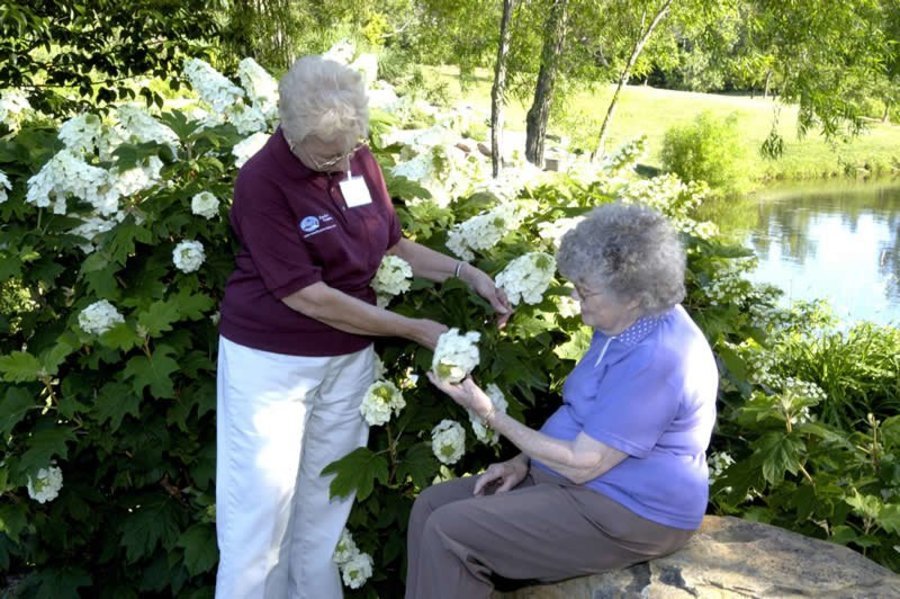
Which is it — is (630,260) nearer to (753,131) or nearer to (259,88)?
(259,88)

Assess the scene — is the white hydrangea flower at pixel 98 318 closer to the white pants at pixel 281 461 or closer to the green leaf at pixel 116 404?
the green leaf at pixel 116 404

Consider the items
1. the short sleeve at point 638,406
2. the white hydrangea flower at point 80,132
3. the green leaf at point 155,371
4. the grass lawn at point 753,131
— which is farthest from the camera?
the grass lawn at point 753,131

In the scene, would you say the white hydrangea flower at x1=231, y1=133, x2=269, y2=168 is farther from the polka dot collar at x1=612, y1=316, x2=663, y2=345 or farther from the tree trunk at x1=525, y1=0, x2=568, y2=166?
the tree trunk at x1=525, y1=0, x2=568, y2=166

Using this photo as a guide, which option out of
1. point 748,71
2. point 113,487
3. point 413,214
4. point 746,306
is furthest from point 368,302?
point 748,71

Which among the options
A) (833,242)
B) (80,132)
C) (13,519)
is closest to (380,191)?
(80,132)

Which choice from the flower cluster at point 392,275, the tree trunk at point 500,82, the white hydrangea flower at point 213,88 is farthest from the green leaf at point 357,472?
the tree trunk at point 500,82

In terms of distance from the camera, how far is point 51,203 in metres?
3.29

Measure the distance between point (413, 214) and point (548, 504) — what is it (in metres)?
1.22

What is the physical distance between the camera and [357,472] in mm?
2834

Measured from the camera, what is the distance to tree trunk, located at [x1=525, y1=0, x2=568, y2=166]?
9.79 metres

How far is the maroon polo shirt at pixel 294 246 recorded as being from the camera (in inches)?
99.3

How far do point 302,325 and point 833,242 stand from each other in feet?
46.8

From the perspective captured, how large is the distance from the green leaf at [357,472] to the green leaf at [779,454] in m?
1.15

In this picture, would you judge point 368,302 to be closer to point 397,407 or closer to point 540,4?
point 397,407
